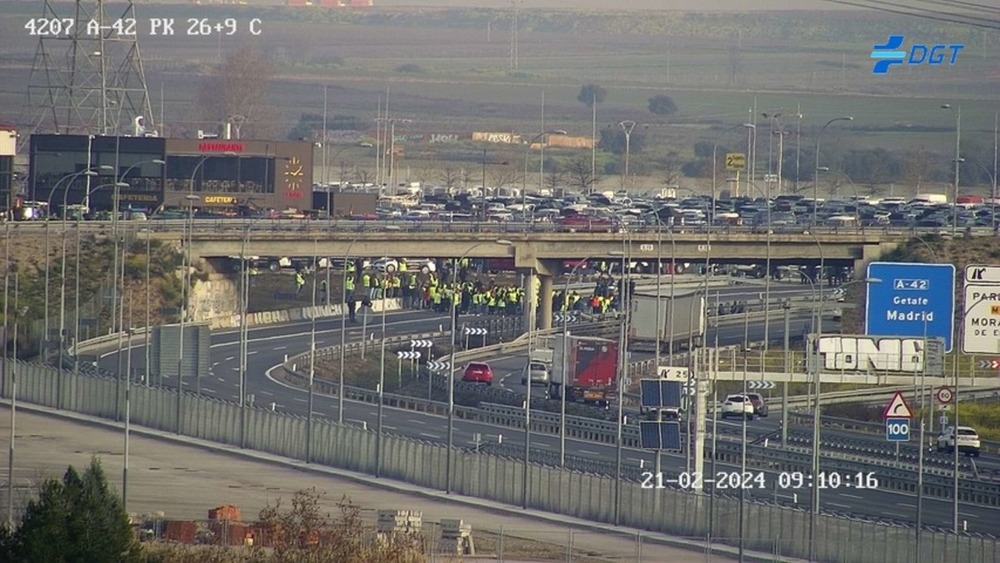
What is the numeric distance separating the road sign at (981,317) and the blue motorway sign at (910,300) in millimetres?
5961

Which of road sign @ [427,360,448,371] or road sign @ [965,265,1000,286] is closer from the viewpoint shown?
road sign @ [965,265,1000,286]

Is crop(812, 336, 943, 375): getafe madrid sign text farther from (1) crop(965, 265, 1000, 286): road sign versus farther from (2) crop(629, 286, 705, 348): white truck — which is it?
(2) crop(629, 286, 705, 348): white truck

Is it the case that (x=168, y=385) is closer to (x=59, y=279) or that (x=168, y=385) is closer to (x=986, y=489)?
(x=59, y=279)

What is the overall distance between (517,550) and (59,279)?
55.5m

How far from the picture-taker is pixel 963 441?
69.6 meters

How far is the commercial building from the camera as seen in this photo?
4646 inches

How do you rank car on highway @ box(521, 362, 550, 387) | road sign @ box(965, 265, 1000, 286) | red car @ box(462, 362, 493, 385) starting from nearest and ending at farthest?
road sign @ box(965, 265, 1000, 286) → red car @ box(462, 362, 493, 385) → car on highway @ box(521, 362, 550, 387)

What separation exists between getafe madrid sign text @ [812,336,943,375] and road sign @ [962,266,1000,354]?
Result: 18.6 feet

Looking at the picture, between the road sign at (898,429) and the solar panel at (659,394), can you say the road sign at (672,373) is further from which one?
the road sign at (898,429)

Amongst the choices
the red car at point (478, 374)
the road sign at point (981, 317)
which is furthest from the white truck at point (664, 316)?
the road sign at point (981, 317)

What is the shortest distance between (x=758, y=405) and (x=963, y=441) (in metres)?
11.9

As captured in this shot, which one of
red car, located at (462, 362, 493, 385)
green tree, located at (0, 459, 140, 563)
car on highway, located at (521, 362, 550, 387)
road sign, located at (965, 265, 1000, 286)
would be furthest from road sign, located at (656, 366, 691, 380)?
car on highway, located at (521, 362, 550, 387)

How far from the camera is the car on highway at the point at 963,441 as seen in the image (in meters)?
69.1

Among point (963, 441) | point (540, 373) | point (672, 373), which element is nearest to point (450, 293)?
point (540, 373)
